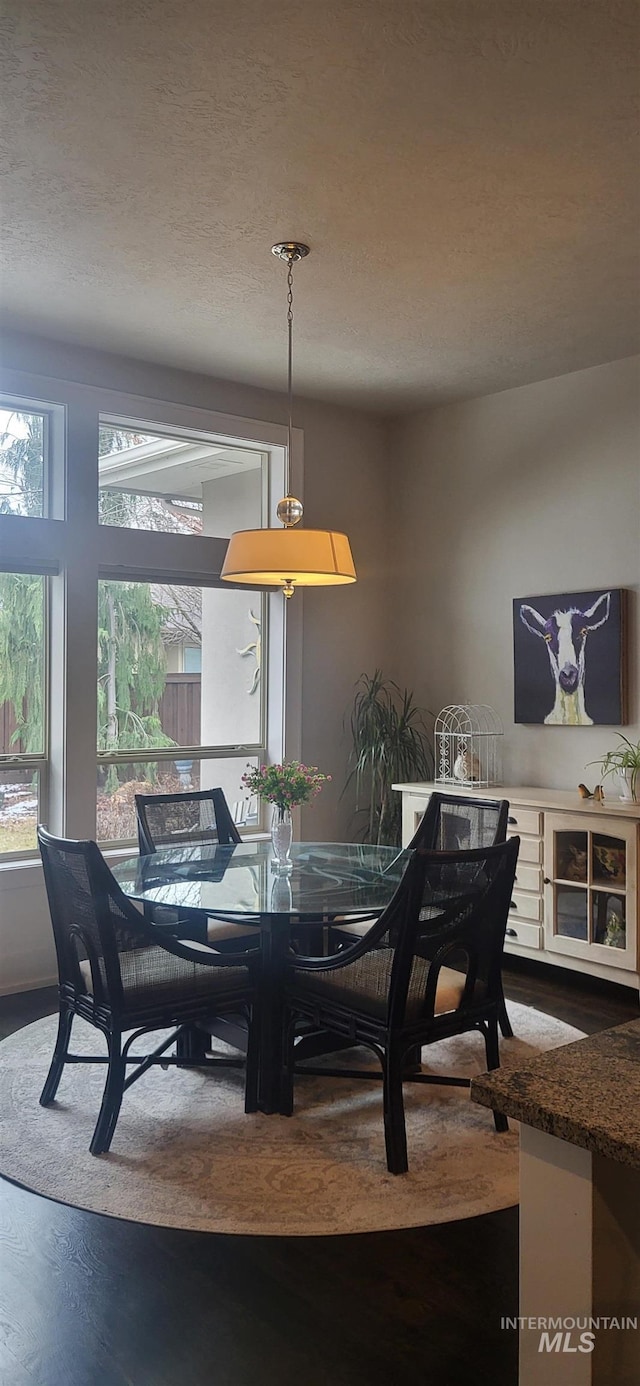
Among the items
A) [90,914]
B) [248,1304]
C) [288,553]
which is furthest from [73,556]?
[248,1304]

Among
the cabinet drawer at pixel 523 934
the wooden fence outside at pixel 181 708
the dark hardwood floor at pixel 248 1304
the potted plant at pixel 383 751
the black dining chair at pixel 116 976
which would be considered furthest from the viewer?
the potted plant at pixel 383 751

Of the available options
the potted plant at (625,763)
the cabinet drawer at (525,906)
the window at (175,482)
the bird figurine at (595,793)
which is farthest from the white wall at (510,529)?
the window at (175,482)

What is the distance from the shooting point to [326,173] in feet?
9.67

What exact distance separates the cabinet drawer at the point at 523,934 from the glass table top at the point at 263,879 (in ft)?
3.26

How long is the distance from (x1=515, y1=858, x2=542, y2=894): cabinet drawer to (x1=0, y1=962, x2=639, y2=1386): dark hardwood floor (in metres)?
2.12

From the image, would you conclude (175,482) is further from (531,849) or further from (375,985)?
(375,985)

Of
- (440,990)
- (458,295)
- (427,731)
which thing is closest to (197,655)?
(427,731)

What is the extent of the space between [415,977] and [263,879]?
74cm

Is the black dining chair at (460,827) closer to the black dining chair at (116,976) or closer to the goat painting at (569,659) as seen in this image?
the black dining chair at (116,976)

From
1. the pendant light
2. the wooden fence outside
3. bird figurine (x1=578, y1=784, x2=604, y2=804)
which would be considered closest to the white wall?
bird figurine (x1=578, y1=784, x2=604, y2=804)

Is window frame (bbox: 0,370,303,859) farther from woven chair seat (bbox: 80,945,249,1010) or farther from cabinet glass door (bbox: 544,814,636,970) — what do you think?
cabinet glass door (bbox: 544,814,636,970)

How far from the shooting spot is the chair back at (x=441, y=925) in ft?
9.04

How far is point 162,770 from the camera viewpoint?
5.06 m

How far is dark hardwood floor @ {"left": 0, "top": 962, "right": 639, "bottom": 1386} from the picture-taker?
6.36ft
